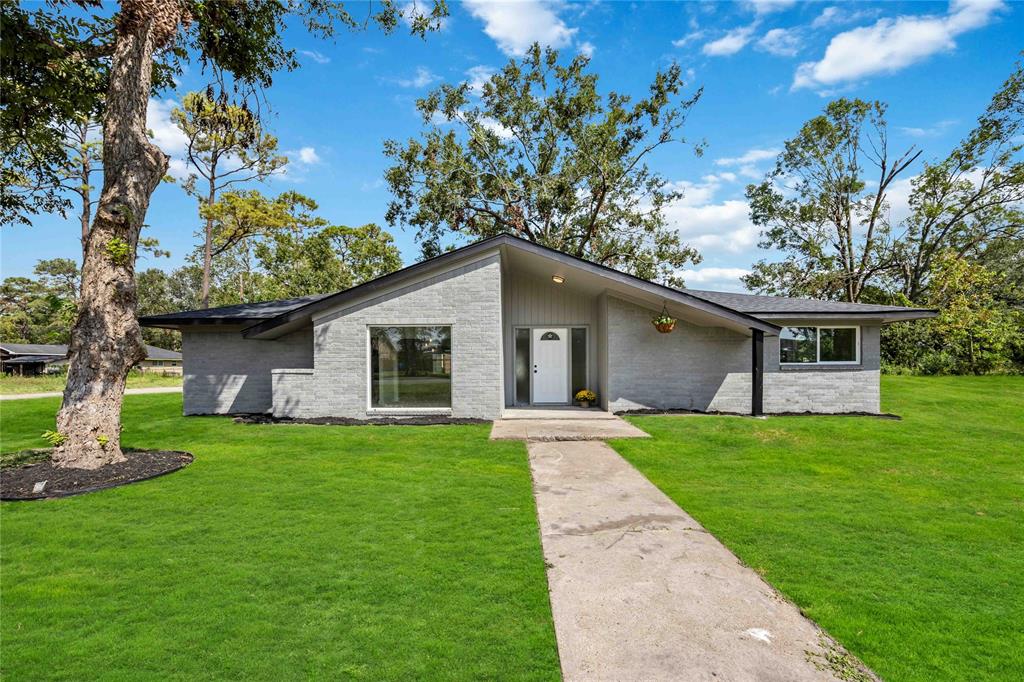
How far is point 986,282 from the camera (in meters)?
21.3

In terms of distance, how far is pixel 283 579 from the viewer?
10.7 ft

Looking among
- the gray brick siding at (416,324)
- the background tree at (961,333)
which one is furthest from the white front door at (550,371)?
the background tree at (961,333)

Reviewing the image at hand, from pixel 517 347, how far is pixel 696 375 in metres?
4.68

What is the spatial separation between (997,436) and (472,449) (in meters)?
9.91

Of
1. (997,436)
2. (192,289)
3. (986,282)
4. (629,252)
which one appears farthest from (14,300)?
(986,282)

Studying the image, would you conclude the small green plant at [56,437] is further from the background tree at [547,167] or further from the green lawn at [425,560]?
the background tree at [547,167]

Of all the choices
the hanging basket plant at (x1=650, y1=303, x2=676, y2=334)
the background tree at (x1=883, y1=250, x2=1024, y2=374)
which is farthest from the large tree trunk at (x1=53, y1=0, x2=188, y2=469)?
the background tree at (x1=883, y1=250, x2=1024, y2=374)

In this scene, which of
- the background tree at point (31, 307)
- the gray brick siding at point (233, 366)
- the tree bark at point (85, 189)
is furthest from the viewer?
the background tree at point (31, 307)

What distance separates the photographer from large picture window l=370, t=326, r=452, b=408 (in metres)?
Result: 10.3

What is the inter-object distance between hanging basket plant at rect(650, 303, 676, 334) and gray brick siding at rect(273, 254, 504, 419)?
3.72 m

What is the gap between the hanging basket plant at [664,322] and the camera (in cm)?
1048

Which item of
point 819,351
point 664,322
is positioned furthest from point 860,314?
point 664,322

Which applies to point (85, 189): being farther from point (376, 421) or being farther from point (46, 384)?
point (376, 421)

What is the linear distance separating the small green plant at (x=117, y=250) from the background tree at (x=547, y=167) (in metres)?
17.7
